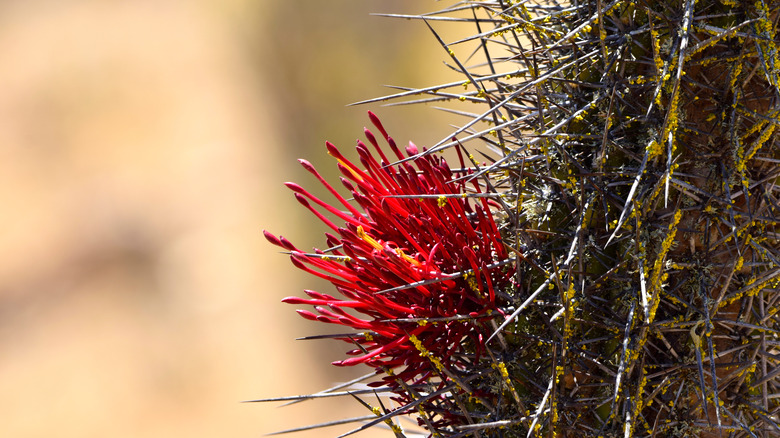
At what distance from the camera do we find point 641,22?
395mm

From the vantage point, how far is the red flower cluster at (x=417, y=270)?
1.42 feet

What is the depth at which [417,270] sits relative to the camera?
1.41 ft

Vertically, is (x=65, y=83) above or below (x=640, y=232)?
above

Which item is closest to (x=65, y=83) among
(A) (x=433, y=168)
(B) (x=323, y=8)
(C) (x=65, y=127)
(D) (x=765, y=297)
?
(C) (x=65, y=127)

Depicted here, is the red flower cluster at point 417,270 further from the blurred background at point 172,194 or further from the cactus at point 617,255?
the blurred background at point 172,194

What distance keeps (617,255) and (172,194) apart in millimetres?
2419

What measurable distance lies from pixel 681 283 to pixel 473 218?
0.48ft

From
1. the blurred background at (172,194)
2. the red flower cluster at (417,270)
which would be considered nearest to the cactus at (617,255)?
the red flower cluster at (417,270)

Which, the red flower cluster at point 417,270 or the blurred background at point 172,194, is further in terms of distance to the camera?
the blurred background at point 172,194

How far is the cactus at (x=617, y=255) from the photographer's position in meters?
0.38

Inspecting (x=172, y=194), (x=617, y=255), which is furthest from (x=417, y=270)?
(x=172, y=194)

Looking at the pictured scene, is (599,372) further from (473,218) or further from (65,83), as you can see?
(65,83)

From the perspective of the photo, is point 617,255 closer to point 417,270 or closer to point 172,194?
point 417,270

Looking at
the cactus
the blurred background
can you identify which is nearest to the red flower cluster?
the cactus
